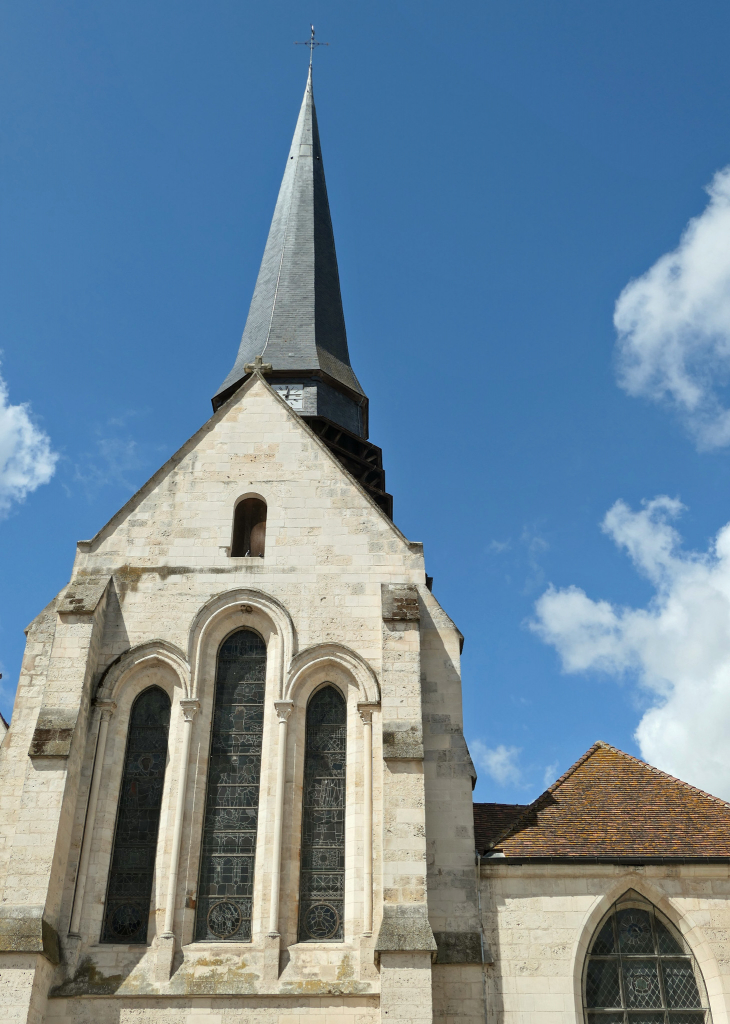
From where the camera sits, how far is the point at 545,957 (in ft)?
43.1

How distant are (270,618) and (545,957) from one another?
6.04 m

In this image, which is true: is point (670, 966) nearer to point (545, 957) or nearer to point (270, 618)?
point (545, 957)

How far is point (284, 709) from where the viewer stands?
14578 mm

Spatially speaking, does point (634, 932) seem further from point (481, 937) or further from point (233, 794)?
point (233, 794)

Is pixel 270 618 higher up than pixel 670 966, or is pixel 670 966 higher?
pixel 270 618

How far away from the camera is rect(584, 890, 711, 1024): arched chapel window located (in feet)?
42.8

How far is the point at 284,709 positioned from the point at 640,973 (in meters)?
5.92

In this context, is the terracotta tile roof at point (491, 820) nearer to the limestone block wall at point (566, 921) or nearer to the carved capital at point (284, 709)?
the limestone block wall at point (566, 921)

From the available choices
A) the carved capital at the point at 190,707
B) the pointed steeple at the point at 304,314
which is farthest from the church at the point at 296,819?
the pointed steeple at the point at 304,314

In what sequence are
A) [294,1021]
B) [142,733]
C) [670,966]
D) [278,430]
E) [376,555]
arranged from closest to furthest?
[294,1021] < [670,966] < [142,733] < [376,555] < [278,430]

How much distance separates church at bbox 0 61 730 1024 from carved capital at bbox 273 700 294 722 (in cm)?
8

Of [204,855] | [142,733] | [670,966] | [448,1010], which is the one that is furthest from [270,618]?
[670,966]

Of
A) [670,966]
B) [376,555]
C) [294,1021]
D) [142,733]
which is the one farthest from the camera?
[376,555]

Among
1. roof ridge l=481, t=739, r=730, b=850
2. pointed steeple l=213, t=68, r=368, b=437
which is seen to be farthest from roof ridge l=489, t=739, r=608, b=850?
Answer: pointed steeple l=213, t=68, r=368, b=437
